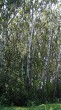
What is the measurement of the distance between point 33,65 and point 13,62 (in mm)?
3329

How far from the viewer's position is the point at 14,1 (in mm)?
25812

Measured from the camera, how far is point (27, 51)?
2741 cm

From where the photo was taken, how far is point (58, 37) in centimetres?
3388

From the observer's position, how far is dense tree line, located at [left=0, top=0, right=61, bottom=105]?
74.0 ft

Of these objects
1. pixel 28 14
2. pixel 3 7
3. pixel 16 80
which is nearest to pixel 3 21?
pixel 3 7

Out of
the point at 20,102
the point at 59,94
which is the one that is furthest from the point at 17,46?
the point at 20,102

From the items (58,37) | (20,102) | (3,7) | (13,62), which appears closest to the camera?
(20,102)

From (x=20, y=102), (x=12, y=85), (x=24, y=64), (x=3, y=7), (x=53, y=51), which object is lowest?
(x=20, y=102)

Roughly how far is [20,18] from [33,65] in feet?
18.0

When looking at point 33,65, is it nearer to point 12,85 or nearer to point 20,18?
point 20,18

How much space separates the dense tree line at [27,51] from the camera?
22547 millimetres

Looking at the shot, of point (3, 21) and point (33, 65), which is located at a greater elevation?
point (3, 21)

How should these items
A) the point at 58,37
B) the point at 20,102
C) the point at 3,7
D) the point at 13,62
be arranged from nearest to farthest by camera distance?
the point at 20,102 < the point at 3,7 < the point at 13,62 < the point at 58,37

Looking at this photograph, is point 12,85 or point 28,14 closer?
point 12,85
